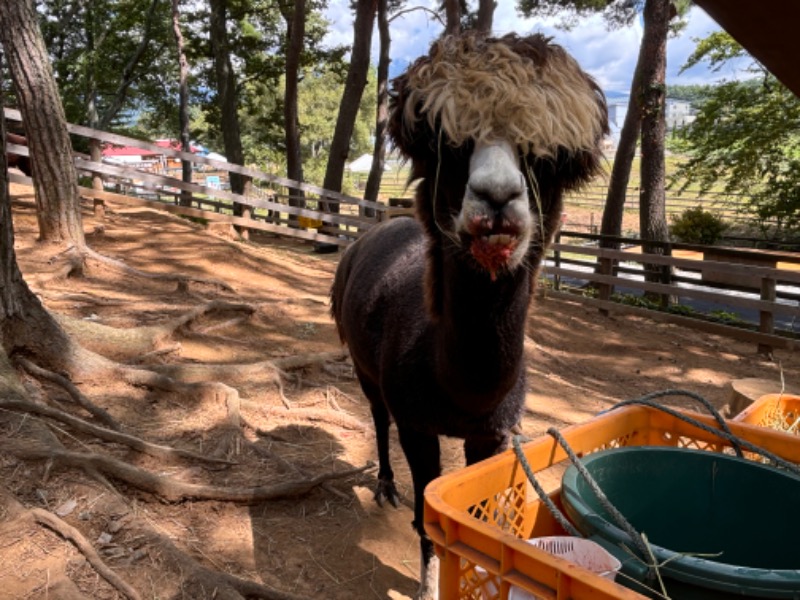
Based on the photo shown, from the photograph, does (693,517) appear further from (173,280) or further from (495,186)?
(173,280)

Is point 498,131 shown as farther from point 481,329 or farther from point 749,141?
point 749,141

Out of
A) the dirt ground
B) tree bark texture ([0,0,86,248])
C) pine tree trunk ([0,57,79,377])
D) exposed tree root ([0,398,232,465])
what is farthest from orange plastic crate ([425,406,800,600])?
tree bark texture ([0,0,86,248])

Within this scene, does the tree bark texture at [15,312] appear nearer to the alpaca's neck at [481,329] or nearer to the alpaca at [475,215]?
the alpaca at [475,215]

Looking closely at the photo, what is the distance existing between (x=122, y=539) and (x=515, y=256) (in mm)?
2096

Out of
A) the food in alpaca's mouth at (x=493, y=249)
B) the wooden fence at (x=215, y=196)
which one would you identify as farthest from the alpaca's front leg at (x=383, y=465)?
the wooden fence at (x=215, y=196)

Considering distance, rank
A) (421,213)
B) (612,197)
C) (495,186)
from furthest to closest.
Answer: (612,197), (421,213), (495,186)

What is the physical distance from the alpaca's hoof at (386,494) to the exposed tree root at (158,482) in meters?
0.51

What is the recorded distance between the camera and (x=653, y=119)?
12820 millimetres

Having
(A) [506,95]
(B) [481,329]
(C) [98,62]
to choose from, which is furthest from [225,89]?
(A) [506,95]

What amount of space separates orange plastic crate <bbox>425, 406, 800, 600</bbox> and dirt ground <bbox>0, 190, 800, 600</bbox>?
1.55 m

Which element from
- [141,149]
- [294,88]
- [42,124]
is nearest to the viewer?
[42,124]

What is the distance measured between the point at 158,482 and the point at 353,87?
14602 mm

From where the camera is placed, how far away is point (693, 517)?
1.95m

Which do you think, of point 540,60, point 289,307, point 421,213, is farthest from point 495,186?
point 289,307
